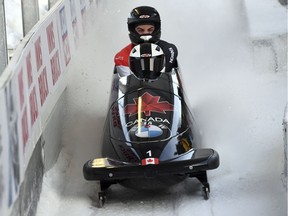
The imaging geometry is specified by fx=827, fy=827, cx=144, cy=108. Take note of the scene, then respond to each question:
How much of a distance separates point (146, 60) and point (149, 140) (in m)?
1.02

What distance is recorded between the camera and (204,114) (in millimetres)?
7695

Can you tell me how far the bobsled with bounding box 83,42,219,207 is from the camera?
221 inches

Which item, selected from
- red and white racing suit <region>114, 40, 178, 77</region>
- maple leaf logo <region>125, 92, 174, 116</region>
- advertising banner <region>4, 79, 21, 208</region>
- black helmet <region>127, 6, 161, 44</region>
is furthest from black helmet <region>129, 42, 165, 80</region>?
advertising banner <region>4, 79, 21, 208</region>

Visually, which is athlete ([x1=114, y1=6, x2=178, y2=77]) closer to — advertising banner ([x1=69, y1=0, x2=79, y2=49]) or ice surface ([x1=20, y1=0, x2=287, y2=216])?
advertising banner ([x1=69, y1=0, x2=79, y2=49])

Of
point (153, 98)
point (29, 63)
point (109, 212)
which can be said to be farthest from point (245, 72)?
point (29, 63)

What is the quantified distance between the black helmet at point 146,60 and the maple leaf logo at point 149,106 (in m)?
0.33

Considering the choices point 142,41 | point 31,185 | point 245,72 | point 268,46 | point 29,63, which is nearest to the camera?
point 29,63

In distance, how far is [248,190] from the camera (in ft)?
19.8

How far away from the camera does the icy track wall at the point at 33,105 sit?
147 inches

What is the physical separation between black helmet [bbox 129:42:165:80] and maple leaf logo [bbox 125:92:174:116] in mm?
328

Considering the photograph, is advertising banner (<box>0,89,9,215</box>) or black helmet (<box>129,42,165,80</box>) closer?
advertising banner (<box>0,89,9,215</box>)

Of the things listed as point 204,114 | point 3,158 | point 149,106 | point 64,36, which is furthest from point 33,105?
point 204,114

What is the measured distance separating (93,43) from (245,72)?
1.96m

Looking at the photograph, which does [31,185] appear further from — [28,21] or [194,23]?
[194,23]
